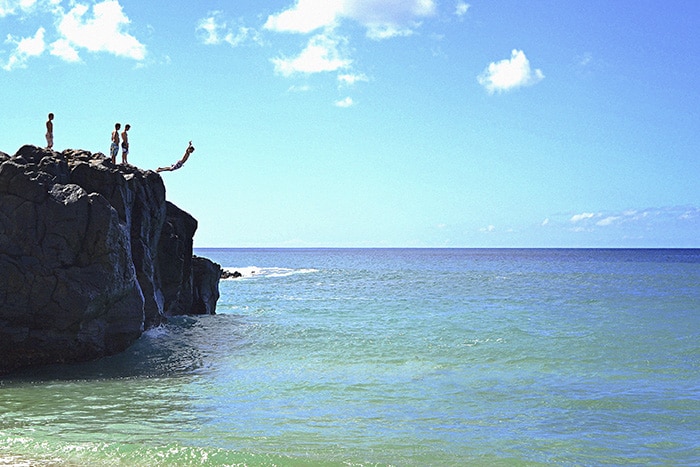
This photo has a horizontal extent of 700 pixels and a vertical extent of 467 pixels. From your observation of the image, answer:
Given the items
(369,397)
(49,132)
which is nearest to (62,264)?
(49,132)

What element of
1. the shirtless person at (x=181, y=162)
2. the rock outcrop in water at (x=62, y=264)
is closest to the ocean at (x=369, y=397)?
the rock outcrop in water at (x=62, y=264)

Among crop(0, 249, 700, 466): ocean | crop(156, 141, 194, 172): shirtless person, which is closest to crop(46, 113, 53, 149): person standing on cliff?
crop(156, 141, 194, 172): shirtless person

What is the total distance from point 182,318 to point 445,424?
18400mm

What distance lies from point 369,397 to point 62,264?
9.94m

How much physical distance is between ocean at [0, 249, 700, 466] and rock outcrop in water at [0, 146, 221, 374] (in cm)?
89

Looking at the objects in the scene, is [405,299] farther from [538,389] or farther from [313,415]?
[313,415]

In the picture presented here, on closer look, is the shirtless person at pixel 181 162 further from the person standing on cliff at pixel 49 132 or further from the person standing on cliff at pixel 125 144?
the person standing on cliff at pixel 49 132

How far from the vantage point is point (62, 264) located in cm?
1950

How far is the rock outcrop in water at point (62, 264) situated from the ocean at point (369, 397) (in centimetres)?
89

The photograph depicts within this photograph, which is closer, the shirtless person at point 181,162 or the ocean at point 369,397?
the ocean at point 369,397

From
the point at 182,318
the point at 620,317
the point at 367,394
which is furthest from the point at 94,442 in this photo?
the point at 620,317

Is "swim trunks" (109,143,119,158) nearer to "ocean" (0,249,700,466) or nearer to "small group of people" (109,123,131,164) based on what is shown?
"small group of people" (109,123,131,164)

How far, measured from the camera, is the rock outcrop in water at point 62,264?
1883 centimetres

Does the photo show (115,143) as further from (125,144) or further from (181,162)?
(181,162)
